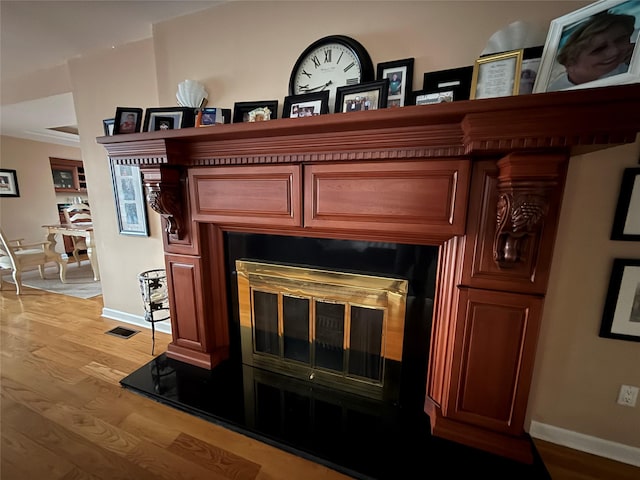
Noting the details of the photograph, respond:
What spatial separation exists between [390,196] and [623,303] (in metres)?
1.18

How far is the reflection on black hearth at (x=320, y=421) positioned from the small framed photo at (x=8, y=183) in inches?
204

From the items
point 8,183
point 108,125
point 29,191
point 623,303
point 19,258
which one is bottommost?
point 19,258

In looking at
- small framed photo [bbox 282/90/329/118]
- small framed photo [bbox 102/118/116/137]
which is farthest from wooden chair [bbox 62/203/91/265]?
small framed photo [bbox 282/90/329/118]

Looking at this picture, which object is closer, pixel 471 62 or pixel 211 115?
pixel 471 62

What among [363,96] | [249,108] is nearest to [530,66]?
[363,96]

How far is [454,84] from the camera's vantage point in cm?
121

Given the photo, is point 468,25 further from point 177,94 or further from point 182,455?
point 182,455

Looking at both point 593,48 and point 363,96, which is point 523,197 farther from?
point 363,96

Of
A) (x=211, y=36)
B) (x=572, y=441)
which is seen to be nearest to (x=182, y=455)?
(x=572, y=441)

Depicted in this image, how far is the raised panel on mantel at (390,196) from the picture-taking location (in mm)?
1157

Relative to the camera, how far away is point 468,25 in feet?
4.09

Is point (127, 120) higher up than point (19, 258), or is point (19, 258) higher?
point (127, 120)

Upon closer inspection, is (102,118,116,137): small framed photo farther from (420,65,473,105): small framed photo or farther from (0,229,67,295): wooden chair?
(0,229,67,295): wooden chair

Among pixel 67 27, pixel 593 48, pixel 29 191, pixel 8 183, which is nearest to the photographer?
pixel 593 48
